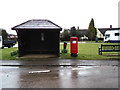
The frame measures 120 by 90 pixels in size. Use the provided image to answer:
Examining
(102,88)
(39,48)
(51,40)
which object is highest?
(51,40)

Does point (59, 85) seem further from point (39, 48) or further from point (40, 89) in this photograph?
point (39, 48)

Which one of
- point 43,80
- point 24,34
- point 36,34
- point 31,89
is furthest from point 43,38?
point 31,89

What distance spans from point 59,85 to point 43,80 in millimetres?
913

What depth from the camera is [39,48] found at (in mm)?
13906

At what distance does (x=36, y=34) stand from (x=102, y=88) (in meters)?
10.5

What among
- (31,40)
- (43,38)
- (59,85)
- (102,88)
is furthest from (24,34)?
(102,88)

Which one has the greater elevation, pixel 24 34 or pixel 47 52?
pixel 24 34

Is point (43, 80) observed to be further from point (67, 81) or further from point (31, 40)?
point (31, 40)

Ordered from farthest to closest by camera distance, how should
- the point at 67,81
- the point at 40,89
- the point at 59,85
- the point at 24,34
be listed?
the point at 24,34 < the point at 67,81 < the point at 59,85 < the point at 40,89

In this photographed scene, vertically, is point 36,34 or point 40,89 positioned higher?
point 36,34

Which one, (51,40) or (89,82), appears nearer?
(89,82)

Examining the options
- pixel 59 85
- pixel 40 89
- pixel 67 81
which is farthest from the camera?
pixel 67 81

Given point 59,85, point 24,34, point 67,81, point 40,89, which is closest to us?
point 40,89

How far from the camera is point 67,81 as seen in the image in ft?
17.5
